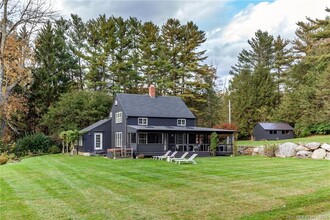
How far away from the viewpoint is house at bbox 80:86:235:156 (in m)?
25.9

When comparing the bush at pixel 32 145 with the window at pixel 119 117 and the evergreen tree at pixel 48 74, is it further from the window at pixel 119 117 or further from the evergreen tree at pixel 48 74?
the window at pixel 119 117

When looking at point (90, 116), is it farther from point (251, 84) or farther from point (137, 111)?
point (251, 84)

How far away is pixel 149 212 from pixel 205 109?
3734 cm

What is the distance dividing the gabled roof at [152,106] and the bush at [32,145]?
8981 millimetres

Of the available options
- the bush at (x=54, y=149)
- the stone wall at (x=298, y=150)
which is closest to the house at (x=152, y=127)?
the stone wall at (x=298, y=150)

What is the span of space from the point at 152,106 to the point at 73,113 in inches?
376

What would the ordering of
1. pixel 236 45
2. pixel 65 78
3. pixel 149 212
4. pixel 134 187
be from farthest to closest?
pixel 236 45, pixel 65 78, pixel 134 187, pixel 149 212

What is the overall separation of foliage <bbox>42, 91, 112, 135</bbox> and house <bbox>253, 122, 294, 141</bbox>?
19846mm

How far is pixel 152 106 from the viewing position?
28.9 m

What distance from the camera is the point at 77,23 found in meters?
43.1

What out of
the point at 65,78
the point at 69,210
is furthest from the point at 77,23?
the point at 69,210

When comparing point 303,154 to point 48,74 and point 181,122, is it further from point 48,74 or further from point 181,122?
point 48,74

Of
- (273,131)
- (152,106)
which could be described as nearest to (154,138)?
(152,106)

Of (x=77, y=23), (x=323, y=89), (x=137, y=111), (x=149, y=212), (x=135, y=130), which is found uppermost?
(x=77, y=23)
